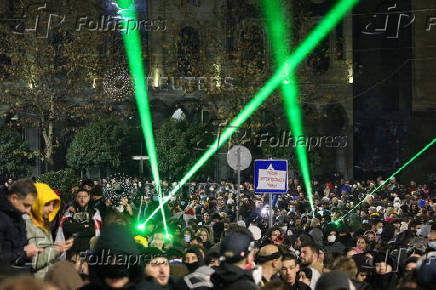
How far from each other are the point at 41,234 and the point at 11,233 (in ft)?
2.31

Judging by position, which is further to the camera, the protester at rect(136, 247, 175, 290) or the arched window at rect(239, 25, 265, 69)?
the arched window at rect(239, 25, 265, 69)

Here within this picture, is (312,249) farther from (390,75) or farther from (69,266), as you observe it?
(390,75)

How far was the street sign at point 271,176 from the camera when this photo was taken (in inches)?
706

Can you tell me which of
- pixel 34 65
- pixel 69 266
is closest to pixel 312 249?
pixel 69 266

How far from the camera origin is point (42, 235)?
8031 millimetres

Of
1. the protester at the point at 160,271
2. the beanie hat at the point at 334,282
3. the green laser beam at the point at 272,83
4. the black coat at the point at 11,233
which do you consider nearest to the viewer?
the beanie hat at the point at 334,282

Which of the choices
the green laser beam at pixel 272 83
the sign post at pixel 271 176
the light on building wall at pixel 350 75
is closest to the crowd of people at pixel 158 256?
the sign post at pixel 271 176

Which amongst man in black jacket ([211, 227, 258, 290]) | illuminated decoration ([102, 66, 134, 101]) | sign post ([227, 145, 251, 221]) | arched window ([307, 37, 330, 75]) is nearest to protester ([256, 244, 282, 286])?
man in black jacket ([211, 227, 258, 290])

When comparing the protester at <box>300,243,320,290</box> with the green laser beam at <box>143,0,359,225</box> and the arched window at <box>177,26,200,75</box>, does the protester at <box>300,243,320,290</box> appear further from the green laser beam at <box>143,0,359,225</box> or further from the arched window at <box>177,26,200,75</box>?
the arched window at <box>177,26,200,75</box>

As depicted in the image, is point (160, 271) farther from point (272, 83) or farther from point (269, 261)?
point (272, 83)

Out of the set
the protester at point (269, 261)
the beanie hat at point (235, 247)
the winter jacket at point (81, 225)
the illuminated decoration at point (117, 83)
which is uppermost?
the illuminated decoration at point (117, 83)

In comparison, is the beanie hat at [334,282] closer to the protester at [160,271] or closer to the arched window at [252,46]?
the protester at [160,271]

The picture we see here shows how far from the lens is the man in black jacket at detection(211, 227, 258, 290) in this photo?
242 inches

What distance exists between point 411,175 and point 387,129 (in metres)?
7.63
